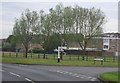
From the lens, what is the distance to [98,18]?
2138 inches

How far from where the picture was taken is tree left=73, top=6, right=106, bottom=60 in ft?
178

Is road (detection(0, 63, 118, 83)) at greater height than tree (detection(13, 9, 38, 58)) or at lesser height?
lesser

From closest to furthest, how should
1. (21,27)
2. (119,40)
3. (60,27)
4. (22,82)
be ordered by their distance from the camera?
(22,82) < (60,27) < (21,27) < (119,40)

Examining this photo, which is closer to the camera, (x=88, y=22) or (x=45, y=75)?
(x=45, y=75)

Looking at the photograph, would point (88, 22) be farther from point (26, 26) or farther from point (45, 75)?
point (45, 75)

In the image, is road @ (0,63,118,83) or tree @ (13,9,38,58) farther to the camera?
tree @ (13,9,38,58)

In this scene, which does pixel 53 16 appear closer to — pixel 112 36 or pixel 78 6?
pixel 78 6

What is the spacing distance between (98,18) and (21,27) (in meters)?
14.4

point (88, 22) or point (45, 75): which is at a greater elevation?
point (88, 22)

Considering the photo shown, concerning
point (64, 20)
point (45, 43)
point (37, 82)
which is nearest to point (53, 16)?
point (64, 20)

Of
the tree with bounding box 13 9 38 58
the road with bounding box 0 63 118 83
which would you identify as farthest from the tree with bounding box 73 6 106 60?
the road with bounding box 0 63 118 83

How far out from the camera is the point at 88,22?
5478 centimetres

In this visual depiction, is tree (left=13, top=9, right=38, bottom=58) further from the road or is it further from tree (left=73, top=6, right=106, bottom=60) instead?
the road

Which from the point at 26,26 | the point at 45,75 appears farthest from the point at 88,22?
the point at 45,75
